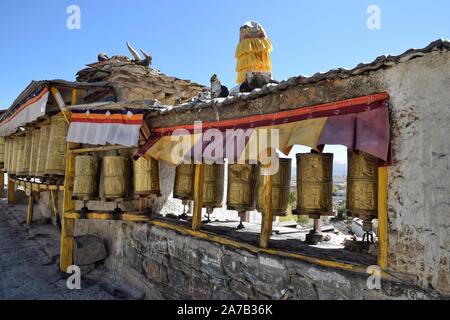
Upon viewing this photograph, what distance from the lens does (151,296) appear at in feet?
17.0

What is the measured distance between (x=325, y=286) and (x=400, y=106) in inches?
68.0

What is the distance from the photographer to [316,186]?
131 inches

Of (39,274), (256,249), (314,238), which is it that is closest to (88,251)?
(39,274)

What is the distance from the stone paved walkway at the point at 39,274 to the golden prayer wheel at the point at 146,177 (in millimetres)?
1873

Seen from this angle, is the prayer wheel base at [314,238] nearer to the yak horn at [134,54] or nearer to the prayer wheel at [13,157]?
the yak horn at [134,54]

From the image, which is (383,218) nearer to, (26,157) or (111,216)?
(111,216)

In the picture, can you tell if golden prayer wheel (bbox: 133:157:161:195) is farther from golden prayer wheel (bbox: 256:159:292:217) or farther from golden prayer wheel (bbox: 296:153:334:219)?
golden prayer wheel (bbox: 296:153:334:219)

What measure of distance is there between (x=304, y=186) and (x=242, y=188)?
91 cm

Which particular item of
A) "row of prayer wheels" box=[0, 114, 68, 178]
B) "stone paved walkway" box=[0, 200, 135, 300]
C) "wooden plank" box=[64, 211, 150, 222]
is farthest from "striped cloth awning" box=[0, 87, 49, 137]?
"stone paved walkway" box=[0, 200, 135, 300]

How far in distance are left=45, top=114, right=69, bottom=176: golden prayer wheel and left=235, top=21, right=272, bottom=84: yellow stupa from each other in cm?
386

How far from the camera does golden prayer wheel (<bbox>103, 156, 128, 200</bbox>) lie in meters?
5.45

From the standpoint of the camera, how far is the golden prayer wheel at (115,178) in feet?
17.9
